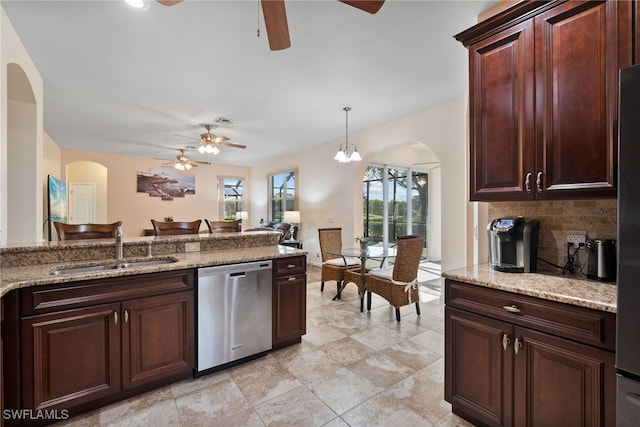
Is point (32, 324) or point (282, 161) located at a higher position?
point (282, 161)

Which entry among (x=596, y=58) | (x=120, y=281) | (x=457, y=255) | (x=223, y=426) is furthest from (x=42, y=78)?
(x=457, y=255)

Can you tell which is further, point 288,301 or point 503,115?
point 288,301

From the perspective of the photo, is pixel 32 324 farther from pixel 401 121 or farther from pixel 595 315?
pixel 401 121

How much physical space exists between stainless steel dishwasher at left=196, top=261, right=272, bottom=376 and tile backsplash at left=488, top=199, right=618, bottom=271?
2037 mm

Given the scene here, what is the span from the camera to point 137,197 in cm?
779

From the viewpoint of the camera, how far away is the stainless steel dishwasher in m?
2.16

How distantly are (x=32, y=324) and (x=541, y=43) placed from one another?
131 inches

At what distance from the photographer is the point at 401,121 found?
15.0 ft

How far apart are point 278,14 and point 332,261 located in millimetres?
3264

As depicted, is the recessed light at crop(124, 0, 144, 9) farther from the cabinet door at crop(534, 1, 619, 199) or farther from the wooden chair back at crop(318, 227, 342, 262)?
the wooden chair back at crop(318, 227, 342, 262)

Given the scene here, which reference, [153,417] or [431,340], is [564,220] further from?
[153,417]

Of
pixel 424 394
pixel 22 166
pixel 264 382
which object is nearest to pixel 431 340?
pixel 424 394

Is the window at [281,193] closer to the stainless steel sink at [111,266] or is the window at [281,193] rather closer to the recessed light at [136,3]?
the stainless steel sink at [111,266]

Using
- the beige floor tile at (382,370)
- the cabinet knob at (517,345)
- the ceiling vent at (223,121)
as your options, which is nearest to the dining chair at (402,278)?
the beige floor tile at (382,370)
